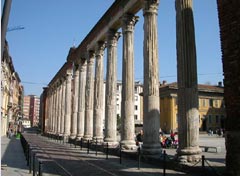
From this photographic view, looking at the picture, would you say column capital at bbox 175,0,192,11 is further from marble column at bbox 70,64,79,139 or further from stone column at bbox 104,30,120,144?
marble column at bbox 70,64,79,139

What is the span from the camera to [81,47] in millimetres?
31766

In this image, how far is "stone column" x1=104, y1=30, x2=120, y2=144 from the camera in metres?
21.5

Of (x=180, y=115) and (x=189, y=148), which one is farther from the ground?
(x=180, y=115)

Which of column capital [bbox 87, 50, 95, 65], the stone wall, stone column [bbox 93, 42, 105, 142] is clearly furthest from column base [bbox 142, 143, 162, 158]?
column capital [bbox 87, 50, 95, 65]

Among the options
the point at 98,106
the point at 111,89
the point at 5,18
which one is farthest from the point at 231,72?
the point at 98,106

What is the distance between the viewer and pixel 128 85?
61.5 feet

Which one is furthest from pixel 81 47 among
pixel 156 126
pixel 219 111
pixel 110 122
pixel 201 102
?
pixel 219 111

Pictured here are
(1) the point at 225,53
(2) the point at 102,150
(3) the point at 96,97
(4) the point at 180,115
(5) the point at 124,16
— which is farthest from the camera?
(3) the point at 96,97

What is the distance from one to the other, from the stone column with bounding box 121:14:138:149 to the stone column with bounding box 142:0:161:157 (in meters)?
2.69

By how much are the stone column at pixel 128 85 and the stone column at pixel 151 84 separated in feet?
8.84

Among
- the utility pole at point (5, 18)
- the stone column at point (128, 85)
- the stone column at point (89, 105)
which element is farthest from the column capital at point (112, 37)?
the utility pole at point (5, 18)

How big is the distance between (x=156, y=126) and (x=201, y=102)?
52.5 meters

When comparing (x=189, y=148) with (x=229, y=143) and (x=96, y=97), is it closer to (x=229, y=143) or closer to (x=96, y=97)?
(x=229, y=143)

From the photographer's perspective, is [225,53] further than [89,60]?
No
